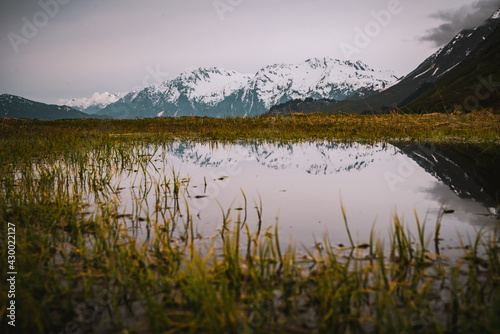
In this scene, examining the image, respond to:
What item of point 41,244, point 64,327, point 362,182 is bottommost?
point 64,327

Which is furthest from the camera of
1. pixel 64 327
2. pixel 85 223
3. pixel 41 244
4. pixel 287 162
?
pixel 287 162

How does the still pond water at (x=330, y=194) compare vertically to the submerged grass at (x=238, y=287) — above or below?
above

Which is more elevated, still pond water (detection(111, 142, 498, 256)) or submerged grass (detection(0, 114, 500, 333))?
still pond water (detection(111, 142, 498, 256))

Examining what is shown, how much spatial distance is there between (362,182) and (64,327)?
6308 mm

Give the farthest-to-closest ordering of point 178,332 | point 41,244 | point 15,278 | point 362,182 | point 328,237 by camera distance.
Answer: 1. point 362,182
2. point 328,237
3. point 41,244
4. point 15,278
5. point 178,332

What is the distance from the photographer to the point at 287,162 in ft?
34.5

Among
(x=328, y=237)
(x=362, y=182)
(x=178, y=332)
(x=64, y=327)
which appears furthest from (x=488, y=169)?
(x=64, y=327)

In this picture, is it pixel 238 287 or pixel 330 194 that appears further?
pixel 330 194

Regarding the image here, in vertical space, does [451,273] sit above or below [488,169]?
below

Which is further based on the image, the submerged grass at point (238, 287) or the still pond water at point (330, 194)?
the still pond water at point (330, 194)

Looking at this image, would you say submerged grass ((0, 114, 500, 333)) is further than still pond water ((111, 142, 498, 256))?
No

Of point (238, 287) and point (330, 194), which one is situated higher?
point (330, 194)

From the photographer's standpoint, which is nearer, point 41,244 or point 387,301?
point 387,301

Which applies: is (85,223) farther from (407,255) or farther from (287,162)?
(287,162)
